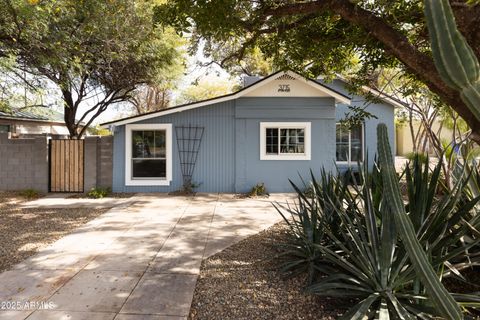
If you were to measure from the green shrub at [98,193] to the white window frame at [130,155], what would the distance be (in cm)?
71

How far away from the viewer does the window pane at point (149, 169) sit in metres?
11.1

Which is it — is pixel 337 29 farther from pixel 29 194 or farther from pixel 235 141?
pixel 29 194

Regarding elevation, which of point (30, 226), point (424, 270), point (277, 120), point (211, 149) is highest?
point (277, 120)

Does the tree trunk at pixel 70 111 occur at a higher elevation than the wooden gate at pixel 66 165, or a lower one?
higher

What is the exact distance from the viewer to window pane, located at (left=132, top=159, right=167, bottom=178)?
11.1 metres

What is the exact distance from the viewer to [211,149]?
36.2 feet

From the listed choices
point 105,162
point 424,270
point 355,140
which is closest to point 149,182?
point 105,162

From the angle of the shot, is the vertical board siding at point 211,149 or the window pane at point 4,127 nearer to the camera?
the vertical board siding at point 211,149

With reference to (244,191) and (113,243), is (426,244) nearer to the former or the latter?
(113,243)

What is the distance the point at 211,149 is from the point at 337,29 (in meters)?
6.44

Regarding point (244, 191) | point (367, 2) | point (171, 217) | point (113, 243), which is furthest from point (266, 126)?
point (113, 243)

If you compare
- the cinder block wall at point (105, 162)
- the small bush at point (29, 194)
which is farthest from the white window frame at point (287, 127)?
the small bush at point (29, 194)

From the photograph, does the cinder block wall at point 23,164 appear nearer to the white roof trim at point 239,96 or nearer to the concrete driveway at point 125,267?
the white roof trim at point 239,96

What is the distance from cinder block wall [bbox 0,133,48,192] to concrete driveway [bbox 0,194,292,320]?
486 cm
